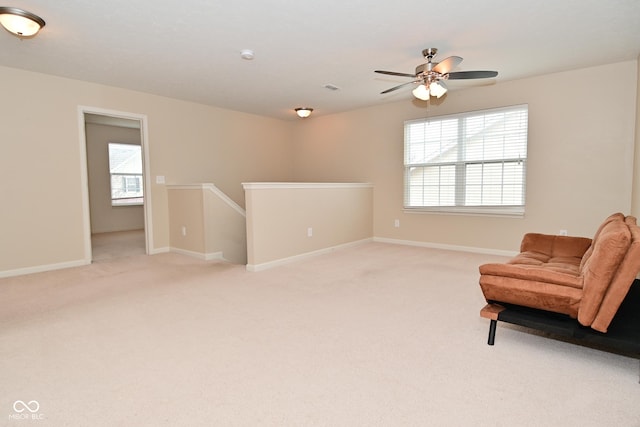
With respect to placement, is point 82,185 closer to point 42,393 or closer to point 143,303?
point 143,303

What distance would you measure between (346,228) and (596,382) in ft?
13.6

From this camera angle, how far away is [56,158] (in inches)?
175

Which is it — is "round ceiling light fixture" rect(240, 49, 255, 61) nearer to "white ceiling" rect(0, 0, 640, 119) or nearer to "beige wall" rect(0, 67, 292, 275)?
"white ceiling" rect(0, 0, 640, 119)

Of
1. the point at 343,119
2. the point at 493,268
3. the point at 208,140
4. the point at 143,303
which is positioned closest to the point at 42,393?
the point at 143,303

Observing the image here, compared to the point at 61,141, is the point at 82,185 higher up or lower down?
lower down

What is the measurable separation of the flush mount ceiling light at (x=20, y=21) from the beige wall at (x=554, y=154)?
15.8 feet

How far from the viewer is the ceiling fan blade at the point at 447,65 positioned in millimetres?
3081

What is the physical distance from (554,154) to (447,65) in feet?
8.07

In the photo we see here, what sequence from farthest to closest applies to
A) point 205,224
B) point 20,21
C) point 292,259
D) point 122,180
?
point 122,180
point 205,224
point 292,259
point 20,21

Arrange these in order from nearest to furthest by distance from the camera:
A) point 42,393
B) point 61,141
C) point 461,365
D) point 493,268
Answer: point 42,393 → point 461,365 → point 493,268 → point 61,141

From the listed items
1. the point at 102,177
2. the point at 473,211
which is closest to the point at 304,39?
the point at 473,211

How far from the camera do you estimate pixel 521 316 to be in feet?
6.96

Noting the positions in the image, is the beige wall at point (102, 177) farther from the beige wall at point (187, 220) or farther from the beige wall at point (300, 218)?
the beige wall at point (300, 218)

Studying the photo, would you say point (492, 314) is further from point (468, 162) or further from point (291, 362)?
point (468, 162)
